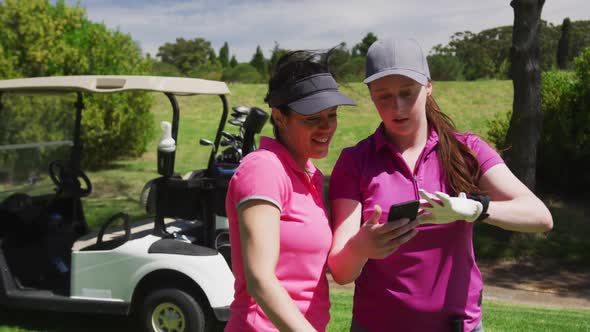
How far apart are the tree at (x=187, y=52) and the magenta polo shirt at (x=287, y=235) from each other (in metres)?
53.8

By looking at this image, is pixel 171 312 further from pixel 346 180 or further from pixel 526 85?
pixel 526 85

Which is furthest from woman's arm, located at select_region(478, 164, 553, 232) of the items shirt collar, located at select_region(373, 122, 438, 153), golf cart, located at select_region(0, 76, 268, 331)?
golf cart, located at select_region(0, 76, 268, 331)

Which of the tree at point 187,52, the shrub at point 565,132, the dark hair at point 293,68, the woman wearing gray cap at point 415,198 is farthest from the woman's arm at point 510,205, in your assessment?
the tree at point 187,52

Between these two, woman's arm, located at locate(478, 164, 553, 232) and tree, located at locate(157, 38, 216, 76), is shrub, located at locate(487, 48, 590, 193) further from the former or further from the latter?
tree, located at locate(157, 38, 216, 76)

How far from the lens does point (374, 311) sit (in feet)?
6.29

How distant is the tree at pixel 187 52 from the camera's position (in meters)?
56.2

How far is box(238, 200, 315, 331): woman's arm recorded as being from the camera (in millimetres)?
Result: 1580

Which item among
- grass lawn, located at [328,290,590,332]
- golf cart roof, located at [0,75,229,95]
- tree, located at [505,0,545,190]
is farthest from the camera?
tree, located at [505,0,545,190]

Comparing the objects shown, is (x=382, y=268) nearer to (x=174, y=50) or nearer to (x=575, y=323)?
(x=575, y=323)

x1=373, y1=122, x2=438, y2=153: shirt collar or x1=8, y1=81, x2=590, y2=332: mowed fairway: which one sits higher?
x1=373, y1=122, x2=438, y2=153: shirt collar

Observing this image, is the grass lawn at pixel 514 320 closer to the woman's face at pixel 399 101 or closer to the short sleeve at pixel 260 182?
the woman's face at pixel 399 101

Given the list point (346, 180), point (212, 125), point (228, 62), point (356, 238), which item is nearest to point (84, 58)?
point (212, 125)

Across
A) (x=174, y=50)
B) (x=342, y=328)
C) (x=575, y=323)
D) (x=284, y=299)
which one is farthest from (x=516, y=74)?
(x=174, y=50)

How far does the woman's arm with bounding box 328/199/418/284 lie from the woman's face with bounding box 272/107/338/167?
0.19 meters
